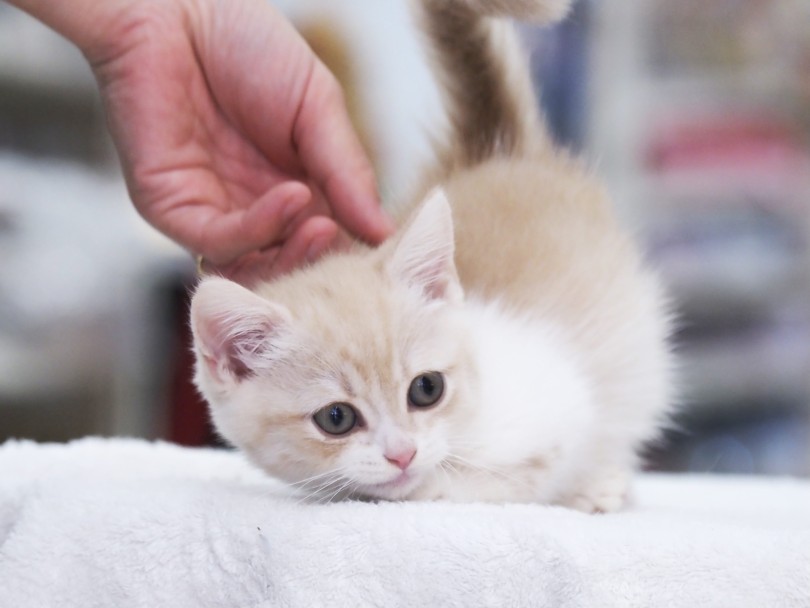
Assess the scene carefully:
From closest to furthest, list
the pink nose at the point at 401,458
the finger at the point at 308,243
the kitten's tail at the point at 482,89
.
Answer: the pink nose at the point at 401,458
the finger at the point at 308,243
the kitten's tail at the point at 482,89

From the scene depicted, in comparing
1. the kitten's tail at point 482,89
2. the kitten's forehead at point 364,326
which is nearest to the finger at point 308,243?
the kitten's forehead at point 364,326

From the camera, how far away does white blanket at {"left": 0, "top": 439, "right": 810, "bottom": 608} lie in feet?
2.35

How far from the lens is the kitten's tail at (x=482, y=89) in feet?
4.36

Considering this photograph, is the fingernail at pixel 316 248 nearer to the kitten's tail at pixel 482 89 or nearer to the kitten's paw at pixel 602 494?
the kitten's tail at pixel 482 89

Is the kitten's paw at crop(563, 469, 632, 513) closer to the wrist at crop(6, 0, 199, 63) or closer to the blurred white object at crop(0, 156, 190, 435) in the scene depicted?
the wrist at crop(6, 0, 199, 63)

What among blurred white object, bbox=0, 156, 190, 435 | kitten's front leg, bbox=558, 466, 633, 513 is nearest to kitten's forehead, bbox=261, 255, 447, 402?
kitten's front leg, bbox=558, 466, 633, 513

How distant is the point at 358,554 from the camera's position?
0.74 m

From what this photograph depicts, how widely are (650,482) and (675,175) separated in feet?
3.47

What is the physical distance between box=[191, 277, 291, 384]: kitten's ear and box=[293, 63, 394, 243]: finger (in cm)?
33

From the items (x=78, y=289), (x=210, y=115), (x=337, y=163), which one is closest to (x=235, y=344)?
(x=337, y=163)

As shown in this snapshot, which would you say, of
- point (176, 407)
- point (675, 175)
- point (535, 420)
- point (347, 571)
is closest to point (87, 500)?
point (347, 571)

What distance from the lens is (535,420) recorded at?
1.02 m

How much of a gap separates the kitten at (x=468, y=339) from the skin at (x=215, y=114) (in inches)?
5.7

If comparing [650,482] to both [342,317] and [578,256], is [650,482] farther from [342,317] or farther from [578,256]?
[342,317]
